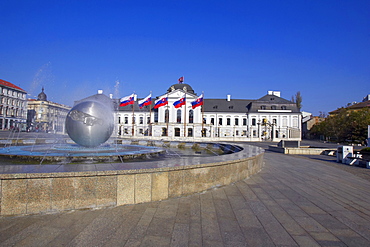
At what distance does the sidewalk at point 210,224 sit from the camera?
12.7ft

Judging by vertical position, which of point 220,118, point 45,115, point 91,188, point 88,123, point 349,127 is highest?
point 220,118

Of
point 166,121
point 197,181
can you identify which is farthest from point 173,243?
point 166,121

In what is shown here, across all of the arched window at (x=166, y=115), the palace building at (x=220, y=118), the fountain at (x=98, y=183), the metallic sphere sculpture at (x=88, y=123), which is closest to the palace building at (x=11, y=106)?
the palace building at (x=220, y=118)

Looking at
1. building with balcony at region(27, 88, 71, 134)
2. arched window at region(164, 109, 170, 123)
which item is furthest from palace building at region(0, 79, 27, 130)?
arched window at region(164, 109, 170, 123)

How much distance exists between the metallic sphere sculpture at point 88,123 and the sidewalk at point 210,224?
6.24 metres

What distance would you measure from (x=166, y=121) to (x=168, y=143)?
4854 centimetres

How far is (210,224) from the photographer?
14.9ft

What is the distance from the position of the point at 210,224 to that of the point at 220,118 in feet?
241

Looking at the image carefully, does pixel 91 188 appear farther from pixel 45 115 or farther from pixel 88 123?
pixel 45 115

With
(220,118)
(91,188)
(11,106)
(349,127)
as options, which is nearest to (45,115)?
(11,106)

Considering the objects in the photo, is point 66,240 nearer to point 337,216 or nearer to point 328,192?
point 337,216

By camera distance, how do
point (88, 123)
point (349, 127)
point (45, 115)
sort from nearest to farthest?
point (88, 123) → point (349, 127) → point (45, 115)

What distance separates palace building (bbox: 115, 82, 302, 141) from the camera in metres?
71.0

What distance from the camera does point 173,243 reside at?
3.79m
